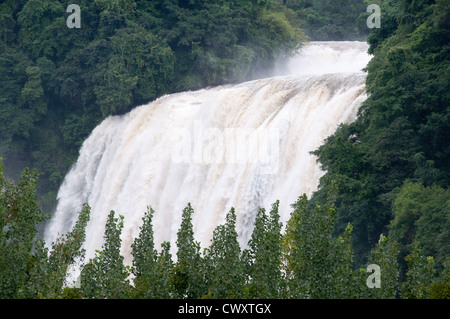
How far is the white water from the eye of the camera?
29297mm

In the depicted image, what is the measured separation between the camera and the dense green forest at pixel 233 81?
15.6m

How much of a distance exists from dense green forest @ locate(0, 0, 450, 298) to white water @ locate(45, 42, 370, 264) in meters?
1.58

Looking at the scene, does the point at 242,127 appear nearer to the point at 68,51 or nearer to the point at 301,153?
the point at 301,153

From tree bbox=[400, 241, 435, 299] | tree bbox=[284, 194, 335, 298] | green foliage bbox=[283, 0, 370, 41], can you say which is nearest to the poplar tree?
tree bbox=[284, 194, 335, 298]

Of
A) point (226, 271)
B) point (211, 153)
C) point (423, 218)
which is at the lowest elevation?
point (423, 218)

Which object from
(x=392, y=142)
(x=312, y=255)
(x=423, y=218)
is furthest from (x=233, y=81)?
(x=312, y=255)

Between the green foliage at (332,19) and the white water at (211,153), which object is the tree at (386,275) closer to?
the white water at (211,153)

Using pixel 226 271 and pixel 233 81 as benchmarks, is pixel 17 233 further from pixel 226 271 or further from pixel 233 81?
pixel 233 81

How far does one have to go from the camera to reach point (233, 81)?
44.9 metres

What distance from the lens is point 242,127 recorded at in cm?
3341

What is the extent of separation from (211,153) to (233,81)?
11704 mm

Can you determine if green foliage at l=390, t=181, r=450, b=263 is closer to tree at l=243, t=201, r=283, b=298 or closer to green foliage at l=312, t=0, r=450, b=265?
green foliage at l=312, t=0, r=450, b=265

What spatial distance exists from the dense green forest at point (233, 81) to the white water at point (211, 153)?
158 cm

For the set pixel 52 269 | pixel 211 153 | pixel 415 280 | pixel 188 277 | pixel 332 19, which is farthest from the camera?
pixel 332 19
